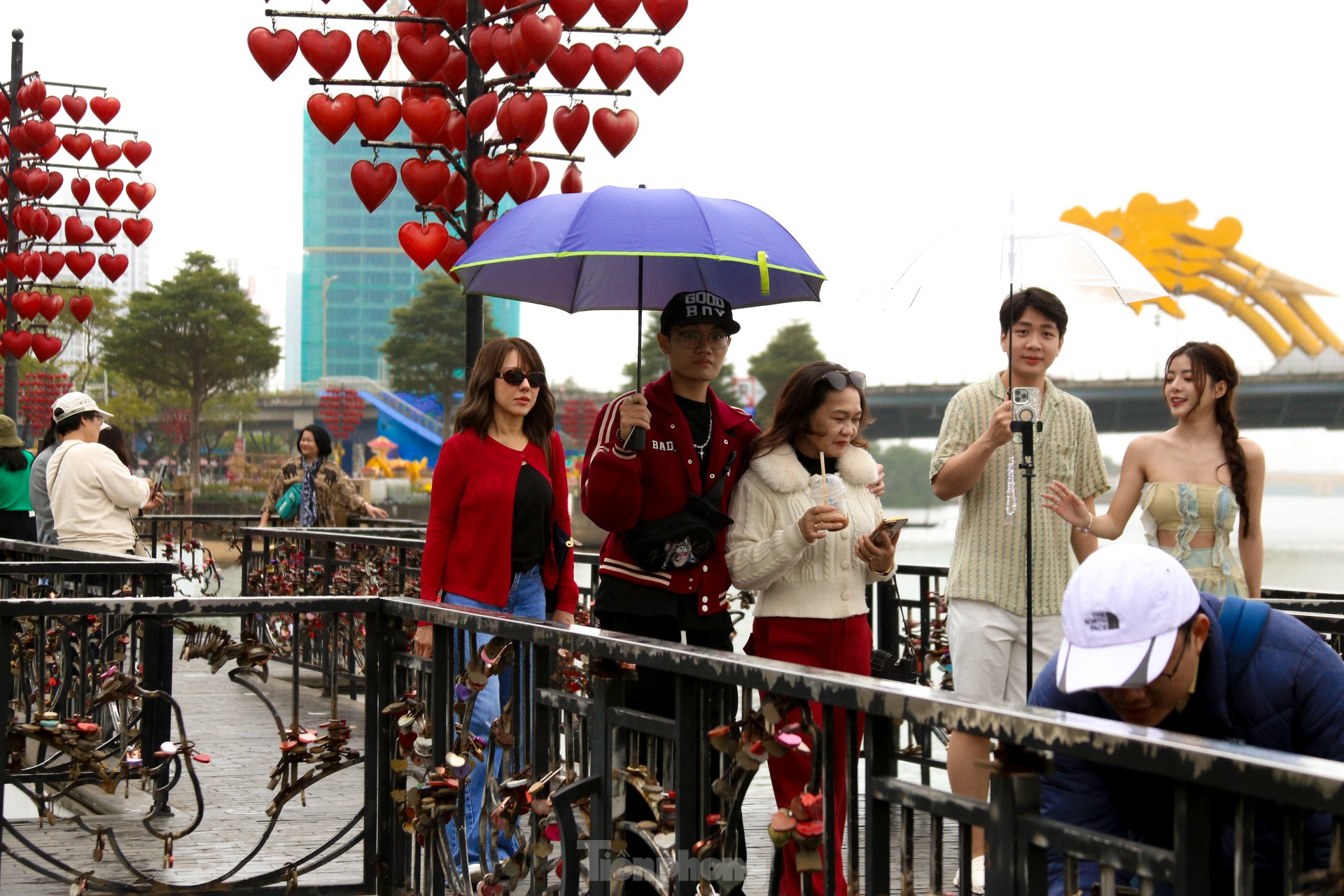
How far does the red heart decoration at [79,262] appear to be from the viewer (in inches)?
693

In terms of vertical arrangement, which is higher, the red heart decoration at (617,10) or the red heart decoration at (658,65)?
the red heart decoration at (617,10)

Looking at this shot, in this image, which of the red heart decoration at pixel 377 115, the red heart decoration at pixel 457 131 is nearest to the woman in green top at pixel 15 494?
the red heart decoration at pixel 377 115

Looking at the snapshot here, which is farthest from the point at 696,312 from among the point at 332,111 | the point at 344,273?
the point at 344,273

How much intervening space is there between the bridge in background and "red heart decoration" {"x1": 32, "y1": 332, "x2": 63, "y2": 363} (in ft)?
101

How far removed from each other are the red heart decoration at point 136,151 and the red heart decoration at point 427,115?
12433 mm

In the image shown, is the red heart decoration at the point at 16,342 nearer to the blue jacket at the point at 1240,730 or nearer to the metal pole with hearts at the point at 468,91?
the metal pole with hearts at the point at 468,91

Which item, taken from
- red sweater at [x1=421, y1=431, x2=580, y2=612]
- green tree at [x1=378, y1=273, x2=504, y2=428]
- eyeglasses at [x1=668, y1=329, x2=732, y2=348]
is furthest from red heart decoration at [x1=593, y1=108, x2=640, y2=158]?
green tree at [x1=378, y1=273, x2=504, y2=428]

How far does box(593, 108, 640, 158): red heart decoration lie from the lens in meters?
7.38

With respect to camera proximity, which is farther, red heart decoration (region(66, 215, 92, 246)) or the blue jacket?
red heart decoration (region(66, 215, 92, 246))

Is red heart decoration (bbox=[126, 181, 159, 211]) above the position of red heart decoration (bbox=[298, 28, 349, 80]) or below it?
above

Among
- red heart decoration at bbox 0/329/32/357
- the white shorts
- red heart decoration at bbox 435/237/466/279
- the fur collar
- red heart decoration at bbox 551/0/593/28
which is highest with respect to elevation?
red heart decoration at bbox 551/0/593/28

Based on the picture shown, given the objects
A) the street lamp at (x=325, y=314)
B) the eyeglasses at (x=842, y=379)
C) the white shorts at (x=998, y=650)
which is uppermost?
the street lamp at (x=325, y=314)

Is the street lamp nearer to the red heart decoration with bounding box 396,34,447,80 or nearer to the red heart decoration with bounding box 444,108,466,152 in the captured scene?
the red heart decoration with bounding box 396,34,447,80

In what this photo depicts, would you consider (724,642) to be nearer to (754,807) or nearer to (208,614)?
(208,614)
